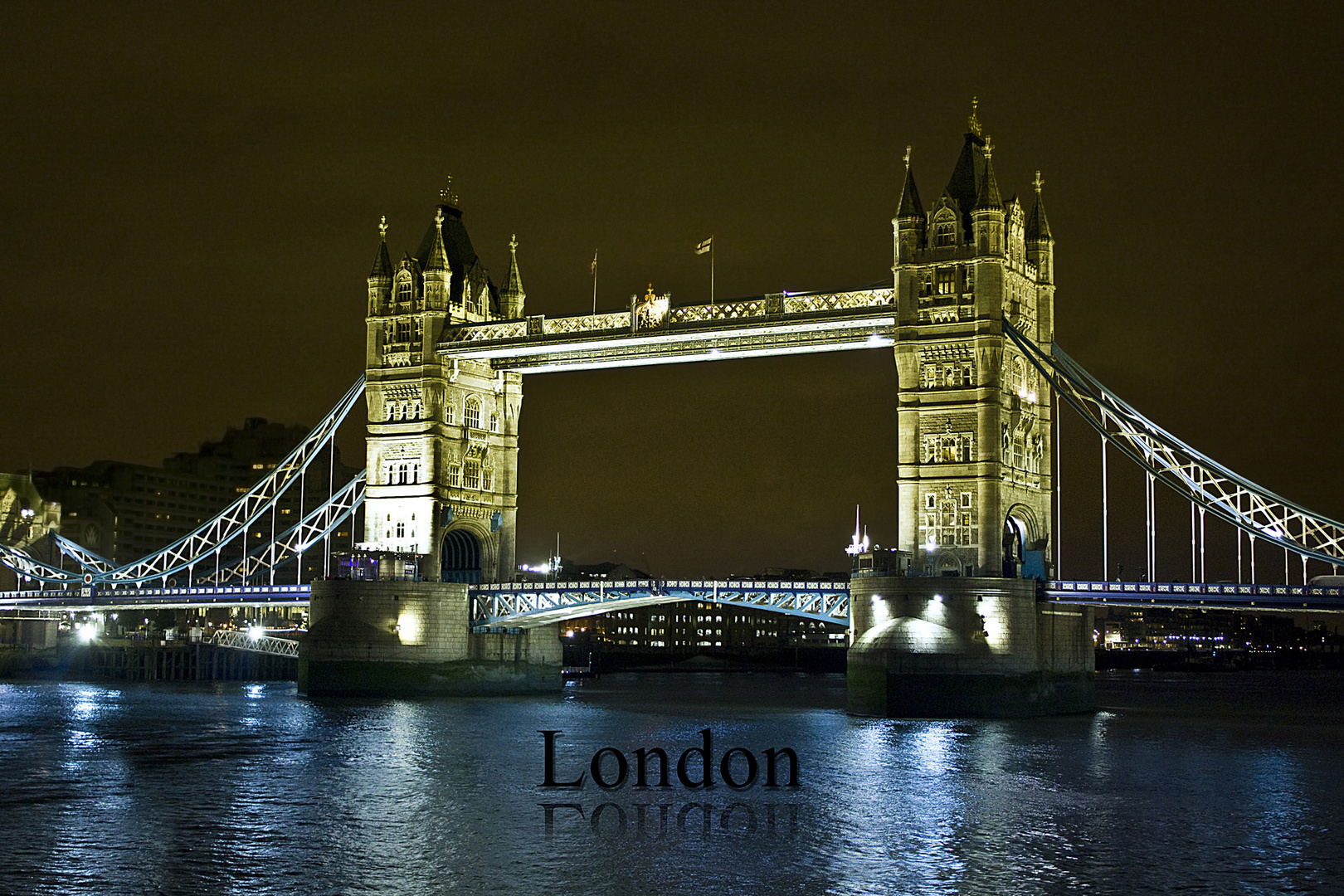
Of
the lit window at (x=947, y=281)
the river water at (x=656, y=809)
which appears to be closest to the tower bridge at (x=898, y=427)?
the lit window at (x=947, y=281)

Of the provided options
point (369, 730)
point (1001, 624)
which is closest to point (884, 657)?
point (1001, 624)

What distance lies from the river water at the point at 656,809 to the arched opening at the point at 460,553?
17651 millimetres

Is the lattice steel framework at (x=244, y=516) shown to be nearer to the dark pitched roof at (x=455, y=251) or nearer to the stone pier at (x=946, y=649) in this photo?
the dark pitched roof at (x=455, y=251)

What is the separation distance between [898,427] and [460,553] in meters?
26.1

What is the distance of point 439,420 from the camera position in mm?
80938

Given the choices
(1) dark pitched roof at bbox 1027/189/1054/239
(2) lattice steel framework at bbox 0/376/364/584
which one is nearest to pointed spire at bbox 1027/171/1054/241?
(1) dark pitched roof at bbox 1027/189/1054/239

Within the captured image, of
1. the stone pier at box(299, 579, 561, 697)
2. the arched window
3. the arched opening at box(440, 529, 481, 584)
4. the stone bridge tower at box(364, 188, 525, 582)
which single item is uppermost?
the arched window

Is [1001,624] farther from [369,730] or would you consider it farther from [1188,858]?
[1188,858]

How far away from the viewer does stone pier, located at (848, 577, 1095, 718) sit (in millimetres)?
62438

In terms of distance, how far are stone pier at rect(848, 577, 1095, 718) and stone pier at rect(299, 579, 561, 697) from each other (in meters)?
21.1

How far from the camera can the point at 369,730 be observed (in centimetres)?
5806

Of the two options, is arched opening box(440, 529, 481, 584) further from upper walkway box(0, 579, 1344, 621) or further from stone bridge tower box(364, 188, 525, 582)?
upper walkway box(0, 579, 1344, 621)

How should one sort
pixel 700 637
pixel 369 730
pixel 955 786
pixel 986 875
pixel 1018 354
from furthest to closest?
pixel 700 637 → pixel 1018 354 → pixel 369 730 → pixel 955 786 → pixel 986 875

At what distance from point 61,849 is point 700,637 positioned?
16455 cm
